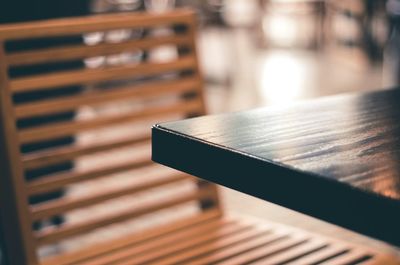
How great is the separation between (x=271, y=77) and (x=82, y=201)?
4.98m

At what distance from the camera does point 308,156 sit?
708mm

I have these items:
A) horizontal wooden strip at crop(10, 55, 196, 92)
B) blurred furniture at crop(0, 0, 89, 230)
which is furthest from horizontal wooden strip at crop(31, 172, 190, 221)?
blurred furniture at crop(0, 0, 89, 230)

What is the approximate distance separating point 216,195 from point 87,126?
364mm

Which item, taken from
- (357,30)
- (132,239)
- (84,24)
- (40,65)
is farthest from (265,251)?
(357,30)

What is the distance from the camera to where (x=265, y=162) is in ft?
2.26

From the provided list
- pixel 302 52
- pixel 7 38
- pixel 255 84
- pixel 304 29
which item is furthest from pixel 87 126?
pixel 304 29

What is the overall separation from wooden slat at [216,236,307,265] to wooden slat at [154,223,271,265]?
55 millimetres

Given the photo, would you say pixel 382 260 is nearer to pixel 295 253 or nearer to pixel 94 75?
pixel 295 253

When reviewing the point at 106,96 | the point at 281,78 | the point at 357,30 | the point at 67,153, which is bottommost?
the point at 281,78

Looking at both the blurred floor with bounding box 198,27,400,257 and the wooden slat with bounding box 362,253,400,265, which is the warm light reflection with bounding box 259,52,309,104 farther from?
the wooden slat with bounding box 362,253,400,265

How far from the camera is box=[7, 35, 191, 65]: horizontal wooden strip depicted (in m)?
1.26

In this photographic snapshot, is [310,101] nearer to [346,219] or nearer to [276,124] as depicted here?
[276,124]

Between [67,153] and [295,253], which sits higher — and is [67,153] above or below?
above

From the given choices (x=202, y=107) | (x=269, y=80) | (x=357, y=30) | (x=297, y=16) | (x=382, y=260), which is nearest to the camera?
(x=382, y=260)
